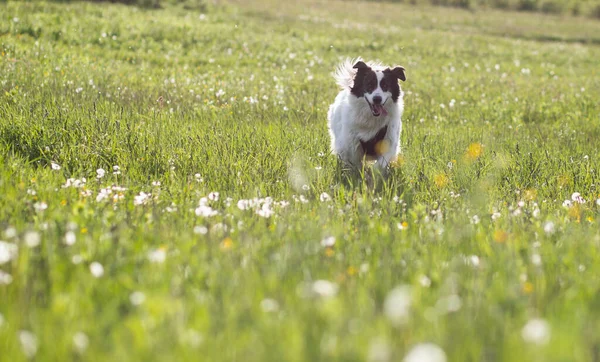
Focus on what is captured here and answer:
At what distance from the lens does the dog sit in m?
6.69

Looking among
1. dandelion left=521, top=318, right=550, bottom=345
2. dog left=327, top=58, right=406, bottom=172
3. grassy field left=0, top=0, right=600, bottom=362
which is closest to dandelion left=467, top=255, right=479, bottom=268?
grassy field left=0, top=0, right=600, bottom=362

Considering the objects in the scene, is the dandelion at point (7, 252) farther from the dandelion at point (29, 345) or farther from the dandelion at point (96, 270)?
the dandelion at point (29, 345)

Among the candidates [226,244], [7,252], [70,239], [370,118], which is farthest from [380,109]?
[7,252]

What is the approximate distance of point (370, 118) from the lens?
687 centimetres

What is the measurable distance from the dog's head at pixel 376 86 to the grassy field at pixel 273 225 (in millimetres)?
713

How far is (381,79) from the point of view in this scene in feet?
21.9

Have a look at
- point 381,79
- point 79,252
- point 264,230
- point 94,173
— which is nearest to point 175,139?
point 94,173

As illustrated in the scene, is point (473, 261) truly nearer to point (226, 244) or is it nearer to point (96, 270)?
point (226, 244)

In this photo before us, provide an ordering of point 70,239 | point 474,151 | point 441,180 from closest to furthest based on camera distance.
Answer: point 70,239 → point 441,180 → point 474,151

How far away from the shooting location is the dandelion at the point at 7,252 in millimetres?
2415

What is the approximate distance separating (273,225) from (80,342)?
1841 millimetres

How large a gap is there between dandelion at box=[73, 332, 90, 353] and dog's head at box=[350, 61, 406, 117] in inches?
200

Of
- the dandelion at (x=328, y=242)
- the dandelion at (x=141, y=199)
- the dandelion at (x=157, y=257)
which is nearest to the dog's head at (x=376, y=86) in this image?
the dandelion at (x=141, y=199)

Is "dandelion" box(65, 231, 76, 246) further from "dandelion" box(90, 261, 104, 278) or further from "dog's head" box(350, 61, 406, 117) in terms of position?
"dog's head" box(350, 61, 406, 117)
